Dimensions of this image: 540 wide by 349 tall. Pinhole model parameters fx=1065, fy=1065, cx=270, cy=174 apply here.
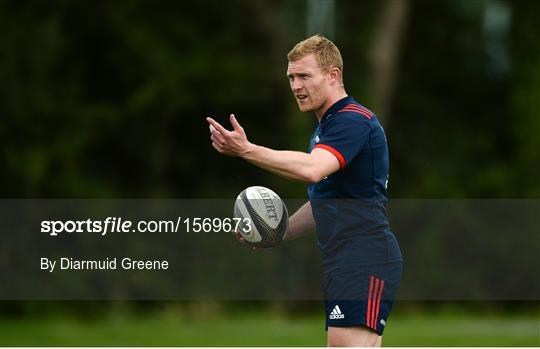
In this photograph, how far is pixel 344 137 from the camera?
5449 millimetres

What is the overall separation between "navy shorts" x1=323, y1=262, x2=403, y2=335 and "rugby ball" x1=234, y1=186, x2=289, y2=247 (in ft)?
1.80

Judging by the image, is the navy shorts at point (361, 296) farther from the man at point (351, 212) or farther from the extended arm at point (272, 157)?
the extended arm at point (272, 157)

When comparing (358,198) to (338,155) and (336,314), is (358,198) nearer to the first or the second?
(338,155)

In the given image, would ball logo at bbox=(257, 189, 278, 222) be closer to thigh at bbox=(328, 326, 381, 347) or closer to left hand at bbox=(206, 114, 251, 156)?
thigh at bbox=(328, 326, 381, 347)

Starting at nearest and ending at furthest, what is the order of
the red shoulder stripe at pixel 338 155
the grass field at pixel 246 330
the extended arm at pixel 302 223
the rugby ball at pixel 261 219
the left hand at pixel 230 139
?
the left hand at pixel 230 139 < the red shoulder stripe at pixel 338 155 < the rugby ball at pixel 261 219 < the extended arm at pixel 302 223 < the grass field at pixel 246 330

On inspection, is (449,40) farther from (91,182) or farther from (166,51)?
(91,182)

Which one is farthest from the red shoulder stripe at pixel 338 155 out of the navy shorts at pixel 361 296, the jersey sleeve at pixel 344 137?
the navy shorts at pixel 361 296

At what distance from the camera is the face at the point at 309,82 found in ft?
18.4

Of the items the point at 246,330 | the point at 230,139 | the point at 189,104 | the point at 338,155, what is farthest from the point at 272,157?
the point at 189,104

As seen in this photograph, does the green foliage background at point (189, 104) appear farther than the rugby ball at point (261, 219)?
Yes

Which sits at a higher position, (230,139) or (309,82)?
(309,82)

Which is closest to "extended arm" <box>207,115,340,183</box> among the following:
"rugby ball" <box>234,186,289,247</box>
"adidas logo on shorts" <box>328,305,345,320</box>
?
"adidas logo on shorts" <box>328,305,345,320</box>

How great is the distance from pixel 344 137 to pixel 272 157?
46 cm

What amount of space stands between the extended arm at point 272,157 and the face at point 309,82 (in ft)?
1.39
